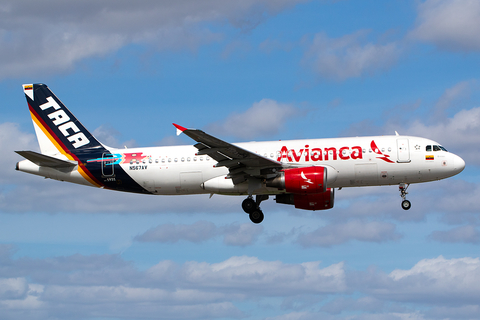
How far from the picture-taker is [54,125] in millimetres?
44375

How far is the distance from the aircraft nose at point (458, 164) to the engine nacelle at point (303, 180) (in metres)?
8.79

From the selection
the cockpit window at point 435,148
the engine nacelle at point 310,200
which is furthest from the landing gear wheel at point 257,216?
the cockpit window at point 435,148

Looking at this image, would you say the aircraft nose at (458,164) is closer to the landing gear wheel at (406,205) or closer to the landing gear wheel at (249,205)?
the landing gear wheel at (406,205)

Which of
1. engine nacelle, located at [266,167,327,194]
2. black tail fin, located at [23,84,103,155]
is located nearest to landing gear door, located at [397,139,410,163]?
engine nacelle, located at [266,167,327,194]

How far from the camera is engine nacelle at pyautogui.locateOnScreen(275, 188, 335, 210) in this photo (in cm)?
4219

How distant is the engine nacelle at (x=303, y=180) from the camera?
3675 cm

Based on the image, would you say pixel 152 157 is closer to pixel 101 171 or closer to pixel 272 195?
pixel 101 171

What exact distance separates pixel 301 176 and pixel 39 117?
2096 centimetres

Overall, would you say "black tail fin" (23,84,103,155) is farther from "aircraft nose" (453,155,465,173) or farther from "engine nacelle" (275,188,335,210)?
"aircraft nose" (453,155,465,173)

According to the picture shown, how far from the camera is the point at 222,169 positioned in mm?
39750

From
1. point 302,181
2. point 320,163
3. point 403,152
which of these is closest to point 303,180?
point 302,181

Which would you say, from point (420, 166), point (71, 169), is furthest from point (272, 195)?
point (71, 169)

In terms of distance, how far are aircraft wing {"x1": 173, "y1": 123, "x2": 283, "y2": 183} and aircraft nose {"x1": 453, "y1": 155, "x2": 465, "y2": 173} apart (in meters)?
11.4

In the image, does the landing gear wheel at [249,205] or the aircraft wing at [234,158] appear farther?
the landing gear wheel at [249,205]
